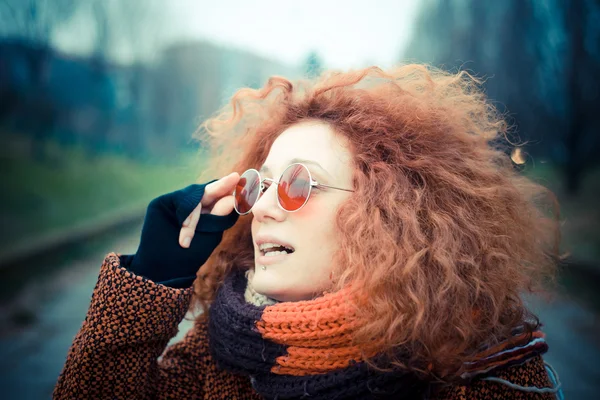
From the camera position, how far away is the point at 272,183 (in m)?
1.36

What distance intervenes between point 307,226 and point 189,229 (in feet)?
1.40

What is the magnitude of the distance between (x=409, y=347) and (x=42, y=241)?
4333mm

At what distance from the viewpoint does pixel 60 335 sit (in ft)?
12.0

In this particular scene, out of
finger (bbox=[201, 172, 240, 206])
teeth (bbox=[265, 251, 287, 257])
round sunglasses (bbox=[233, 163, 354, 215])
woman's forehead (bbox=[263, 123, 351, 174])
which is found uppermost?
woman's forehead (bbox=[263, 123, 351, 174])

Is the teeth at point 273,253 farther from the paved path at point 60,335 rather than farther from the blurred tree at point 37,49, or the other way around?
the blurred tree at point 37,49

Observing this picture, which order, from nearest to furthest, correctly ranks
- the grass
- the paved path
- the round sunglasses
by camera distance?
the round sunglasses → the paved path → the grass

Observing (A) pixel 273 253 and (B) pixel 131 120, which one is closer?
(A) pixel 273 253

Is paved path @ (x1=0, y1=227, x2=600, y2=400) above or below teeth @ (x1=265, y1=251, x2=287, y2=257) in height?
below

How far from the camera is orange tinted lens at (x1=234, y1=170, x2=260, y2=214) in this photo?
1375mm

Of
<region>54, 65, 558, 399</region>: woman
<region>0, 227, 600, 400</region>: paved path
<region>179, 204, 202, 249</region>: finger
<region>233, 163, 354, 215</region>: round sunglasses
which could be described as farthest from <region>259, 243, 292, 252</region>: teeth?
<region>0, 227, 600, 400</region>: paved path

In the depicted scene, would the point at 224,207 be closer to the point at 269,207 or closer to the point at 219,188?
the point at 219,188

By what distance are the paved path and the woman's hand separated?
2.24 meters

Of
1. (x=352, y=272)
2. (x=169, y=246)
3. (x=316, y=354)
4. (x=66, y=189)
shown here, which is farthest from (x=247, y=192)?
(x=66, y=189)

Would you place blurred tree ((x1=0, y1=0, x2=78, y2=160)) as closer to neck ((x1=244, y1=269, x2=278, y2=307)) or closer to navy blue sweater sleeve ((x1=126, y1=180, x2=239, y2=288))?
navy blue sweater sleeve ((x1=126, y1=180, x2=239, y2=288))
